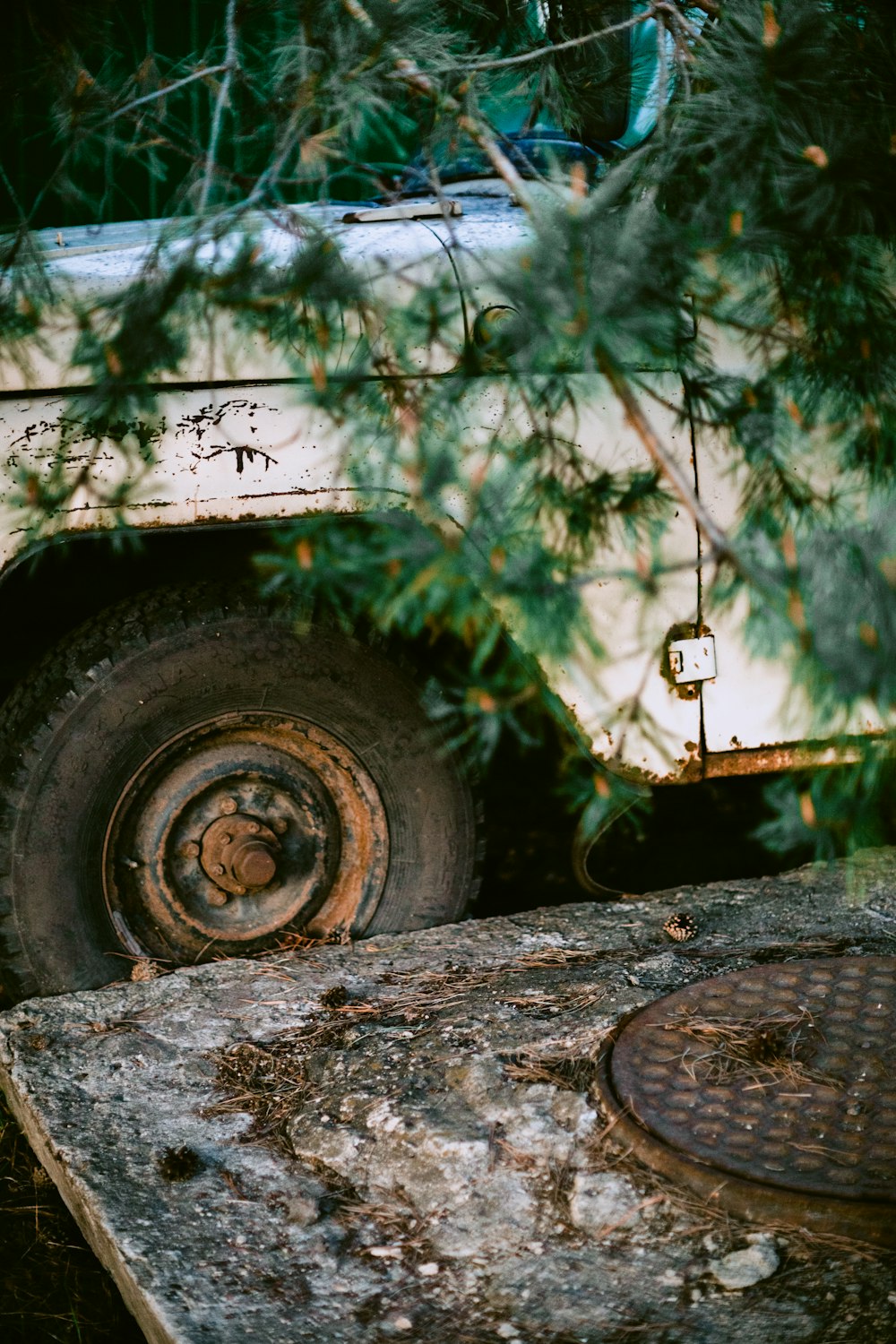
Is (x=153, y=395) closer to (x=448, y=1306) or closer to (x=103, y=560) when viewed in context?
(x=103, y=560)

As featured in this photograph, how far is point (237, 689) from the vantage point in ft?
7.63

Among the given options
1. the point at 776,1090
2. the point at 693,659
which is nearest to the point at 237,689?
the point at 693,659

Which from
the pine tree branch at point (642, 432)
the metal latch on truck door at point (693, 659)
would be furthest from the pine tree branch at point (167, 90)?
the metal latch on truck door at point (693, 659)

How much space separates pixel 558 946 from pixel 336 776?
55 centimetres

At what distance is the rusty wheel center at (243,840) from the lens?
7.75 feet

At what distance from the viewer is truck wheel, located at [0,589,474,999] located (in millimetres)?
2256

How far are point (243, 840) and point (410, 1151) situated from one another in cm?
76

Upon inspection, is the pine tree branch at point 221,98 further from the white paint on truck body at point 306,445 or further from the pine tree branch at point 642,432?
the pine tree branch at point 642,432

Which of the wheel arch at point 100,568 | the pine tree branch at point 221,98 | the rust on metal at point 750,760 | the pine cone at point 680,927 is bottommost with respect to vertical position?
the pine cone at point 680,927

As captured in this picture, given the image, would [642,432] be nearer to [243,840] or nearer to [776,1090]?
[776,1090]

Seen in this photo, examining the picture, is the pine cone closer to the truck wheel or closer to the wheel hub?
the truck wheel

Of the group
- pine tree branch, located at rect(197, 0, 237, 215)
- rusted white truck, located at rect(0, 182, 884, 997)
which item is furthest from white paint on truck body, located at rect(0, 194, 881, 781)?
pine tree branch, located at rect(197, 0, 237, 215)

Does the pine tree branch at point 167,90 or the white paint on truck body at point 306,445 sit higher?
the pine tree branch at point 167,90

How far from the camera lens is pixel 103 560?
224 cm
